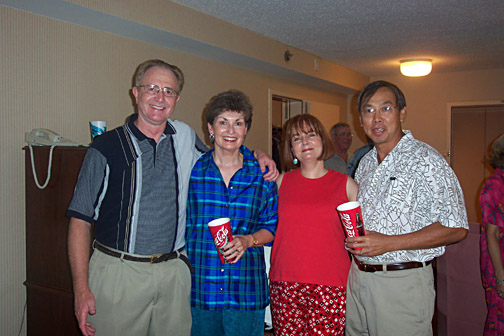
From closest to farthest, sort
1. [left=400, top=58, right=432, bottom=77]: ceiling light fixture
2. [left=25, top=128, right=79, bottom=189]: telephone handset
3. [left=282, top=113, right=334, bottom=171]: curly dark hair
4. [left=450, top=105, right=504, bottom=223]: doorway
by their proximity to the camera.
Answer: [left=282, top=113, right=334, bottom=171]: curly dark hair
[left=25, top=128, right=79, bottom=189]: telephone handset
[left=400, top=58, right=432, bottom=77]: ceiling light fixture
[left=450, top=105, right=504, bottom=223]: doorway

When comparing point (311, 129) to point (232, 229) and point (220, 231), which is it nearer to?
point (232, 229)

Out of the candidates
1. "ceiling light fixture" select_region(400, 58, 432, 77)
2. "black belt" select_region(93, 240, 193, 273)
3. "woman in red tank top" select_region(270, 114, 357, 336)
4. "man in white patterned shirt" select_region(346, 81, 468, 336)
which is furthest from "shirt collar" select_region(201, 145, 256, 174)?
"ceiling light fixture" select_region(400, 58, 432, 77)

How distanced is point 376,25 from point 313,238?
3.09m

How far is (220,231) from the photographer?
4.86ft

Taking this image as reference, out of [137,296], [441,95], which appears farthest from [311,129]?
[441,95]

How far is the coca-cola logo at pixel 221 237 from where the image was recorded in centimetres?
148

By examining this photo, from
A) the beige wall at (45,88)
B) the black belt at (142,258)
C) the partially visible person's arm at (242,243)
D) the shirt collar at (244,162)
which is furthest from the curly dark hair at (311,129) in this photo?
the beige wall at (45,88)

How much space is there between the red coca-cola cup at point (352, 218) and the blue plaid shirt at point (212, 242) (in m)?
0.42

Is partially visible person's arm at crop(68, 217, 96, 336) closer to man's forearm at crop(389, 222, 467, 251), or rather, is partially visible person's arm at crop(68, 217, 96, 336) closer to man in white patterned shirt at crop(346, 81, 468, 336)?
man in white patterned shirt at crop(346, 81, 468, 336)

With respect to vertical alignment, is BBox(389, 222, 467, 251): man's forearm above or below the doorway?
below

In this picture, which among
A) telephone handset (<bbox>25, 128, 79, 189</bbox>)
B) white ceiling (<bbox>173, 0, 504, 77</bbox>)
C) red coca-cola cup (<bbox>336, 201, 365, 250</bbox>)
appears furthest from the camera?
white ceiling (<bbox>173, 0, 504, 77</bbox>)

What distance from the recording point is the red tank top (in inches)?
70.7

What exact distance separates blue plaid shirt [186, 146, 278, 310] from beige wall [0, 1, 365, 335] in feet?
5.13

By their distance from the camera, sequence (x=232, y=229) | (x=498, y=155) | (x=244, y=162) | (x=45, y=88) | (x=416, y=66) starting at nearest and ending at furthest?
(x=232, y=229), (x=244, y=162), (x=498, y=155), (x=45, y=88), (x=416, y=66)
